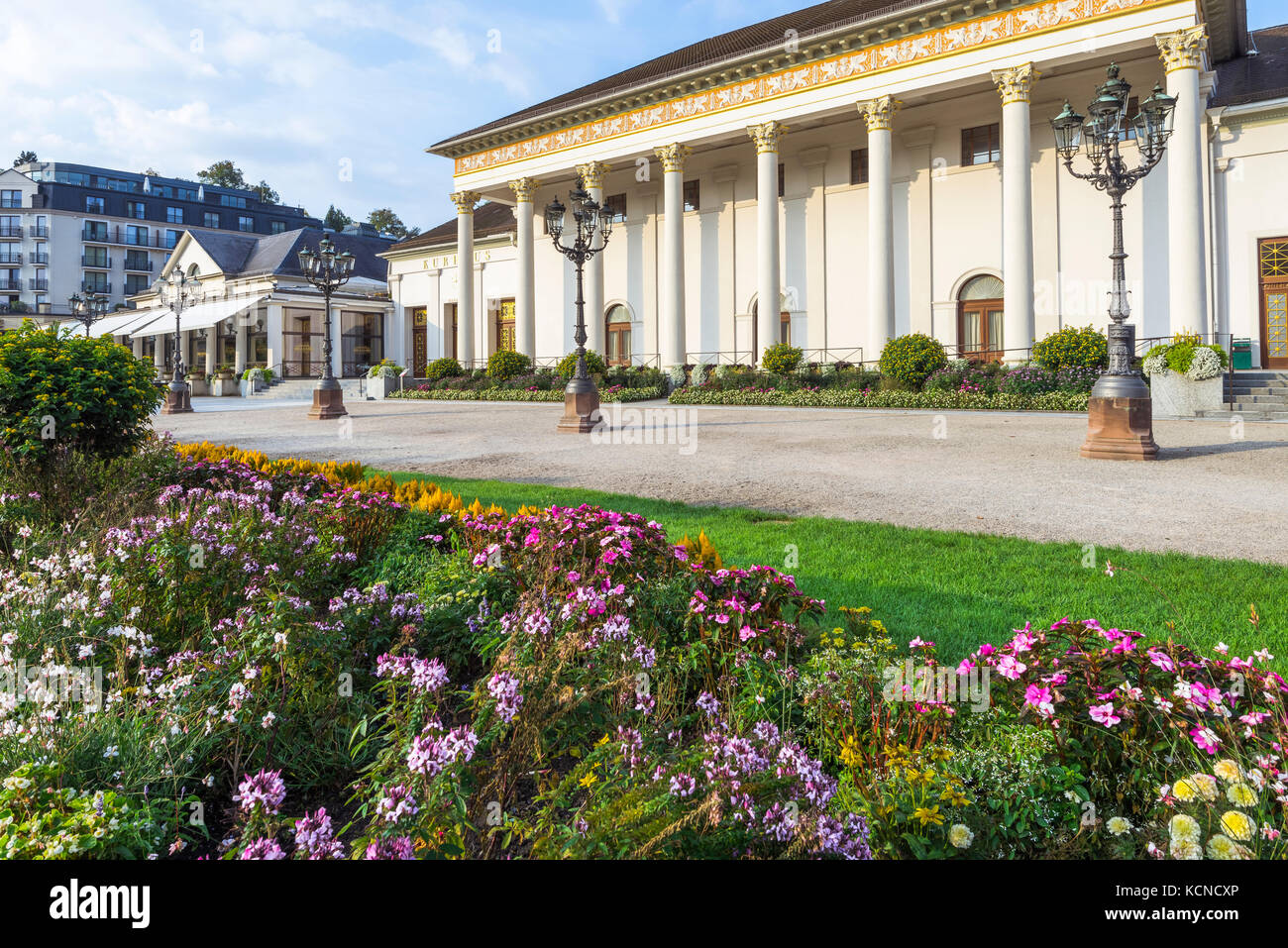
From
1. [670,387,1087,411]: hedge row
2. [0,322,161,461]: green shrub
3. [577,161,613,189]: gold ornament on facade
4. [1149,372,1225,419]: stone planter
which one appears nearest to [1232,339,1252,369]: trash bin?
[670,387,1087,411]: hedge row

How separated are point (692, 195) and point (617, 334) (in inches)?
274

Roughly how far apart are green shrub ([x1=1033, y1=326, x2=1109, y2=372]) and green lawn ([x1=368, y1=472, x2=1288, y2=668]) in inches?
687

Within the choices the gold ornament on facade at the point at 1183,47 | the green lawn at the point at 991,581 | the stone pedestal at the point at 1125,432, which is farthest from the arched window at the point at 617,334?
the green lawn at the point at 991,581

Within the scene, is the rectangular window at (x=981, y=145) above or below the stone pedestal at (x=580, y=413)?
above

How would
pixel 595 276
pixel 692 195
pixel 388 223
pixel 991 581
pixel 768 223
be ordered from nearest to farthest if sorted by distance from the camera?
pixel 991 581 → pixel 768 223 → pixel 595 276 → pixel 692 195 → pixel 388 223

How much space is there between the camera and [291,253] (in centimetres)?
5169

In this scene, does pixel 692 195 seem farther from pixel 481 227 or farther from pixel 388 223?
pixel 388 223

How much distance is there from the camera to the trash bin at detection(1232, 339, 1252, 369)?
22708 mm

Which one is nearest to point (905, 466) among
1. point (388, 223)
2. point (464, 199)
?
point (464, 199)

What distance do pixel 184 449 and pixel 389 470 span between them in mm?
2461

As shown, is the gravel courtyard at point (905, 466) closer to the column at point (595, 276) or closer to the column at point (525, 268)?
the column at point (595, 276)

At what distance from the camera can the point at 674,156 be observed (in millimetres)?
31250

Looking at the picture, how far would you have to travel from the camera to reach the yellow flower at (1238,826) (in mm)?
2021

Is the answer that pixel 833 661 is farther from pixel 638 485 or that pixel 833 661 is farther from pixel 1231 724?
pixel 638 485
